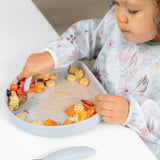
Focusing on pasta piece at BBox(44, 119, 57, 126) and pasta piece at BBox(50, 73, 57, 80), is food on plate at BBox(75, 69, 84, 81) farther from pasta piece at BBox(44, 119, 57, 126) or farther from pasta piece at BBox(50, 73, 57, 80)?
pasta piece at BBox(44, 119, 57, 126)

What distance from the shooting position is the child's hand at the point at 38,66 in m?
0.71

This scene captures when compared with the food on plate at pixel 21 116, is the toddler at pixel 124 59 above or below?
below

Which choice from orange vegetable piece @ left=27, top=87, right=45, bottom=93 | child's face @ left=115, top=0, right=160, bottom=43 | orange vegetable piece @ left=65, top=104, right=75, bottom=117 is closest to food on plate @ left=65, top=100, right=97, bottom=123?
orange vegetable piece @ left=65, top=104, right=75, bottom=117

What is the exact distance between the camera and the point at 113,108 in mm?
592

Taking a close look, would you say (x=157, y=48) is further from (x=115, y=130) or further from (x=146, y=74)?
(x=115, y=130)

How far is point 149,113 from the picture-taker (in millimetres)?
620

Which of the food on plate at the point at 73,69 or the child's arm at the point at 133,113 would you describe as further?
the food on plate at the point at 73,69

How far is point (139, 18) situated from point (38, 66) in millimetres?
290

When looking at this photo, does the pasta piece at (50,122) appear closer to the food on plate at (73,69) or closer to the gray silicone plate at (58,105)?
the gray silicone plate at (58,105)

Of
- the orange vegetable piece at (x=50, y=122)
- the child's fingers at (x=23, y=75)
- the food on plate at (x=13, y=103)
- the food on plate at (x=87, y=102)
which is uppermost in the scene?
the child's fingers at (x=23, y=75)

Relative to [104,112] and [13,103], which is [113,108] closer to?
[104,112]

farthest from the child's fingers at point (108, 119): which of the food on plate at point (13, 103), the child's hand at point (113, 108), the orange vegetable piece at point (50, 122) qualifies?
the food on plate at point (13, 103)

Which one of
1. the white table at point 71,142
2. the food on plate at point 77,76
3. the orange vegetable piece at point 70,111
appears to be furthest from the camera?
the food on plate at point 77,76

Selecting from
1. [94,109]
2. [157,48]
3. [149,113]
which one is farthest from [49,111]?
[157,48]
